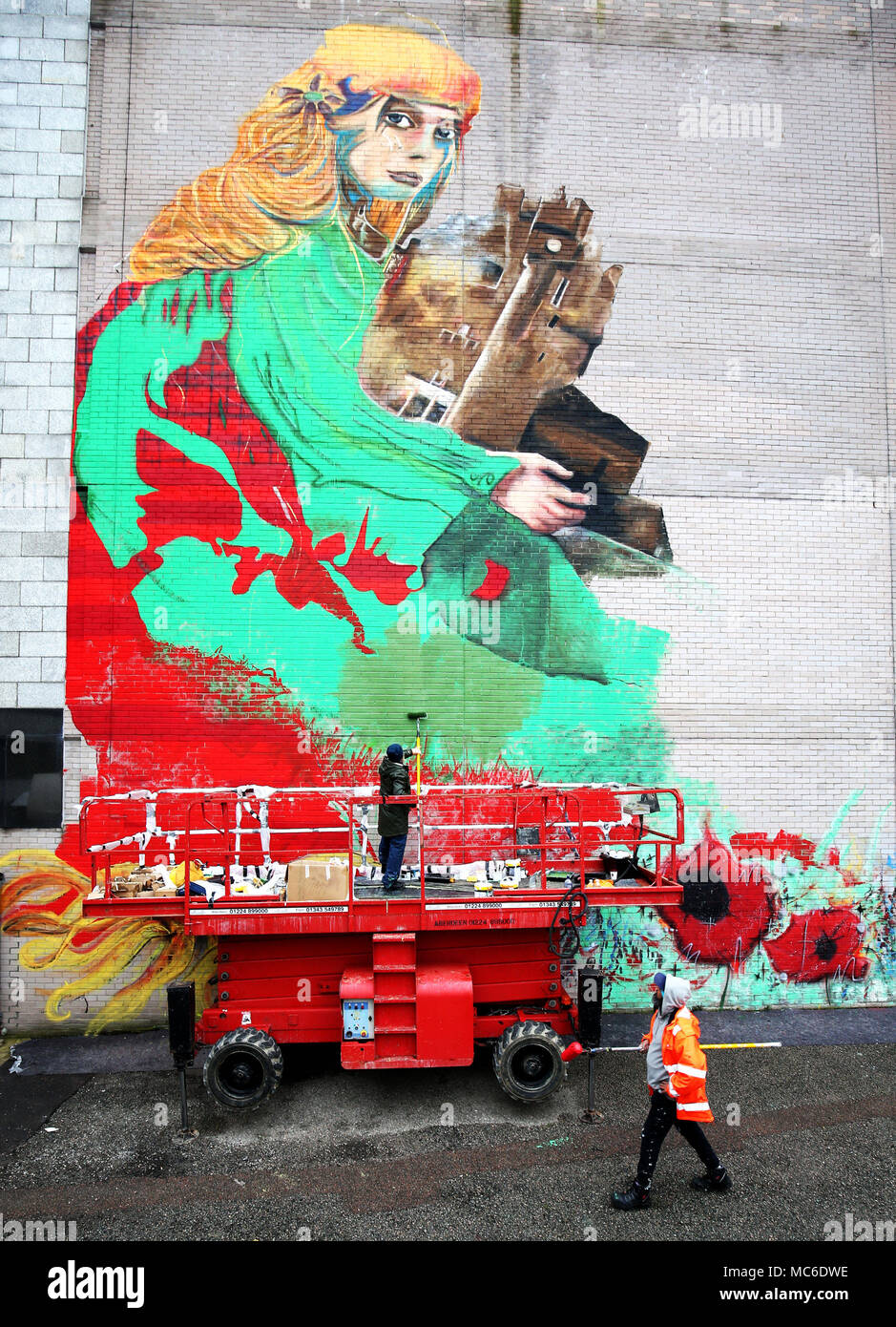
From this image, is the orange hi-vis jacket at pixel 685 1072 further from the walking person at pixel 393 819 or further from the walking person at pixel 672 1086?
the walking person at pixel 393 819

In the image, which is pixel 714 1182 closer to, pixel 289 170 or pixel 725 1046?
pixel 725 1046

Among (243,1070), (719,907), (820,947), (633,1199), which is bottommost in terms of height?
(633,1199)

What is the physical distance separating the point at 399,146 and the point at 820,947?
1144 centimetres

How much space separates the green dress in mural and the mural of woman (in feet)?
0.09

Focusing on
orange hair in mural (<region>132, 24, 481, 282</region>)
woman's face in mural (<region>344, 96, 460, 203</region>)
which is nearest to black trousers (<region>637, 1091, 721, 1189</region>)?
orange hair in mural (<region>132, 24, 481, 282</region>)

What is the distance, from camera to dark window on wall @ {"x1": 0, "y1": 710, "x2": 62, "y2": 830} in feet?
29.7

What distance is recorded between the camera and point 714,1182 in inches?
226

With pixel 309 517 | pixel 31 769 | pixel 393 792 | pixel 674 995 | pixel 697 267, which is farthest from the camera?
pixel 697 267

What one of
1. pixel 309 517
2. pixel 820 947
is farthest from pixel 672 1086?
pixel 309 517

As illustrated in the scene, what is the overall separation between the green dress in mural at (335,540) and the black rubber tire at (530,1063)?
326 centimetres

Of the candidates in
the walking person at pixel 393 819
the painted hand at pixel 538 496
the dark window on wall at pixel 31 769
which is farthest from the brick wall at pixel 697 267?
the walking person at pixel 393 819

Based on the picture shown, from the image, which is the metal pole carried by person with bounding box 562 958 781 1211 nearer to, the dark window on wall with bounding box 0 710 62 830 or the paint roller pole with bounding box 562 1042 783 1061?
the paint roller pole with bounding box 562 1042 783 1061
